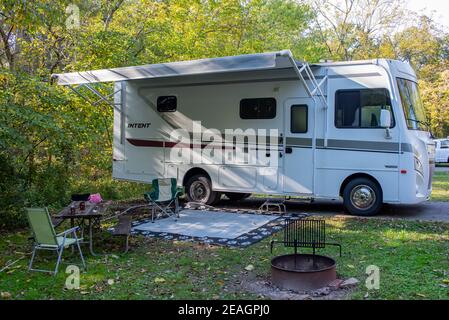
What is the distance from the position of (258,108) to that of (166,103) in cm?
224

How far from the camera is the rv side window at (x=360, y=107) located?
8008 millimetres

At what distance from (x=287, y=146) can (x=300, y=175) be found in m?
0.62

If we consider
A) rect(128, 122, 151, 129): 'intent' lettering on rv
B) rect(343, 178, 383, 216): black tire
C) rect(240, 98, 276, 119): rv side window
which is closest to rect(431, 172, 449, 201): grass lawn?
rect(343, 178, 383, 216): black tire

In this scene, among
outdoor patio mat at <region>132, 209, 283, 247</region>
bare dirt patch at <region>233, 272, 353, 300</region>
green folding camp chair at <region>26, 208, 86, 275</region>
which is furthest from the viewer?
outdoor patio mat at <region>132, 209, 283, 247</region>

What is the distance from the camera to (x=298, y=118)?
8.64 metres

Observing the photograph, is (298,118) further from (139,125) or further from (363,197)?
(139,125)

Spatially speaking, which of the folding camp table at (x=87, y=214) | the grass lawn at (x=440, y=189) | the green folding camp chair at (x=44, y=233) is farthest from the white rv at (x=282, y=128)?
the green folding camp chair at (x=44, y=233)

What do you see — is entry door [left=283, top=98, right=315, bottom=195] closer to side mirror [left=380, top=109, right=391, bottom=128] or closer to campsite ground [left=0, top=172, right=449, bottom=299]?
side mirror [left=380, top=109, right=391, bottom=128]

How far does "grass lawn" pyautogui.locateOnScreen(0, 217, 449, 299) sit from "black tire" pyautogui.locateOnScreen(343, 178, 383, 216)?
1.17m

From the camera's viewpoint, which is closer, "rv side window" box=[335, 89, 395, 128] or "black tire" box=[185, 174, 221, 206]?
"rv side window" box=[335, 89, 395, 128]

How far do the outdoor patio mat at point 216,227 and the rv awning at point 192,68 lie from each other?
2.59 metres

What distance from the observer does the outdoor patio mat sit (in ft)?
22.0

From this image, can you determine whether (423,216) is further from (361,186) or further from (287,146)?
(287,146)
